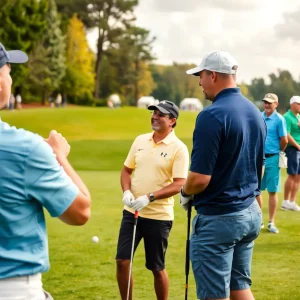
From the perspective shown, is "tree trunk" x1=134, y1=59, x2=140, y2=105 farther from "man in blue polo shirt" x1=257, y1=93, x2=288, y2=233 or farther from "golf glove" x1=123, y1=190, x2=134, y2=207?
"golf glove" x1=123, y1=190, x2=134, y2=207

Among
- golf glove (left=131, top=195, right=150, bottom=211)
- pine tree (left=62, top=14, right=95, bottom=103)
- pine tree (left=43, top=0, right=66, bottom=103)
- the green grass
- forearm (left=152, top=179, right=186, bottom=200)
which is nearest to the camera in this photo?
golf glove (left=131, top=195, right=150, bottom=211)

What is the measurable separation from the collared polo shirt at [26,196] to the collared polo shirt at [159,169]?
12.3ft

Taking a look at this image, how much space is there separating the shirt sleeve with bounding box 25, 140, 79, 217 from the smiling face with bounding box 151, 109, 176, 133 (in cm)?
395

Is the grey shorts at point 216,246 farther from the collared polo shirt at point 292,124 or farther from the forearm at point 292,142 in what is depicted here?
the collared polo shirt at point 292,124

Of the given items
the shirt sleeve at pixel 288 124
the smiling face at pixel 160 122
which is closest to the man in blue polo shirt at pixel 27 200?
the smiling face at pixel 160 122

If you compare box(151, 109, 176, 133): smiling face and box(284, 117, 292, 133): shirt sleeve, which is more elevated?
box(151, 109, 176, 133): smiling face

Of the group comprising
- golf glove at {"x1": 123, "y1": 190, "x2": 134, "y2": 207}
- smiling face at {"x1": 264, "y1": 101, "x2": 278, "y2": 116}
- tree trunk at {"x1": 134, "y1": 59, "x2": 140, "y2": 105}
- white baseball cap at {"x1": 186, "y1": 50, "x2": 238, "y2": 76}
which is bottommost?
tree trunk at {"x1": 134, "y1": 59, "x2": 140, "y2": 105}

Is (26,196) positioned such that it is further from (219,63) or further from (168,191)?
(168,191)

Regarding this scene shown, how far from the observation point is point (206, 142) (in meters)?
4.80

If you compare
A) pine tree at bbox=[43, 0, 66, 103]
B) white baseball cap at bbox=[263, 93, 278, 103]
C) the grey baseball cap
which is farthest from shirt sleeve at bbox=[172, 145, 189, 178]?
pine tree at bbox=[43, 0, 66, 103]

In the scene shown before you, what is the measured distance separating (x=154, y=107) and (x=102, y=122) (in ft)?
134

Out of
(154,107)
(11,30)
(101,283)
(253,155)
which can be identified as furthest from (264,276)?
(11,30)

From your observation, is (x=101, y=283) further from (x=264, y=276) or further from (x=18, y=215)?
(x=18, y=215)

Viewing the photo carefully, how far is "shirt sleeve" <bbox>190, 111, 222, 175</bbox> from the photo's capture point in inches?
188
